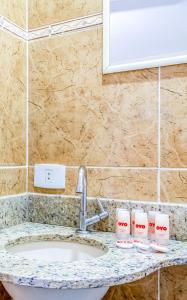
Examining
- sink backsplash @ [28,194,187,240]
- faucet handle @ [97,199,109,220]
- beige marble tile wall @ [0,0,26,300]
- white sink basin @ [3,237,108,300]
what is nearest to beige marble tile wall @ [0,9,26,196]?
beige marble tile wall @ [0,0,26,300]

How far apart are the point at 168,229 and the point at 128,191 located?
19 cm

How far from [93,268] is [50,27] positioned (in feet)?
3.12

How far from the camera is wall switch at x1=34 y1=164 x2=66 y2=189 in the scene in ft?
3.66

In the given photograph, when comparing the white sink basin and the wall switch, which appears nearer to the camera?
the white sink basin

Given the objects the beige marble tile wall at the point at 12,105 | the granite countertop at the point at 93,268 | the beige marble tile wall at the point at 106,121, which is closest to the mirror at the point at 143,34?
the beige marble tile wall at the point at 106,121

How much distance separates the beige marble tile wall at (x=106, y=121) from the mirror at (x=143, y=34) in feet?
0.12

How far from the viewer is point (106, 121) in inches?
41.1

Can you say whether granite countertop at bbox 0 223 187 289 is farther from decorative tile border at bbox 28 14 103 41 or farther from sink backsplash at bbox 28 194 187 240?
decorative tile border at bbox 28 14 103 41

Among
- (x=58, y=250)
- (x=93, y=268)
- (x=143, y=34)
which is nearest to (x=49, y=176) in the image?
(x=58, y=250)

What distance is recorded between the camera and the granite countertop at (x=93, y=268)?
0.61m

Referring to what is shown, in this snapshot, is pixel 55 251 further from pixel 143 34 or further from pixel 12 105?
pixel 143 34

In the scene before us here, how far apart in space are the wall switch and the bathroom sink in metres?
0.23

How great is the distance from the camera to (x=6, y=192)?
3.62 feet

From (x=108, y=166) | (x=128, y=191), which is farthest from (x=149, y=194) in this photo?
(x=108, y=166)
